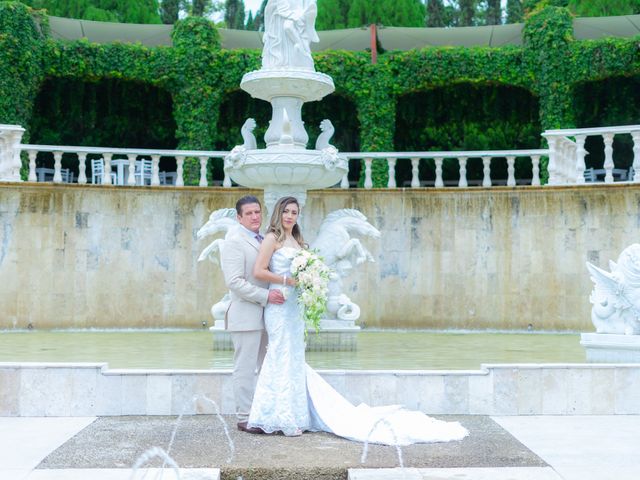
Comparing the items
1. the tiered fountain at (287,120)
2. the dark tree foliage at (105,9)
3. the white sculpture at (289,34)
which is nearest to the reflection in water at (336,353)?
the tiered fountain at (287,120)

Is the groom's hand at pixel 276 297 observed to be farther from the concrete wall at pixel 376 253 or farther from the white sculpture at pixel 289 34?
the concrete wall at pixel 376 253

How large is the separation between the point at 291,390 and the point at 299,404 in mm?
119

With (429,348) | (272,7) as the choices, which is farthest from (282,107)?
(429,348)

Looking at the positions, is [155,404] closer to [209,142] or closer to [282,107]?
[282,107]

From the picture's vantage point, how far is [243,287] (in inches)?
234

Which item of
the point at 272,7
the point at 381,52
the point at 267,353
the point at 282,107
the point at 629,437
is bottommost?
the point at 629,437

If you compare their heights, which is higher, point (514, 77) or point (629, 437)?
point (514, 77)

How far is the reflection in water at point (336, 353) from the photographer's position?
27.5 feet

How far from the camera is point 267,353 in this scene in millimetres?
6016

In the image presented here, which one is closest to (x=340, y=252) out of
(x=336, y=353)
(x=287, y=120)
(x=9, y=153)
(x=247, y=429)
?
(x=336, y=353)

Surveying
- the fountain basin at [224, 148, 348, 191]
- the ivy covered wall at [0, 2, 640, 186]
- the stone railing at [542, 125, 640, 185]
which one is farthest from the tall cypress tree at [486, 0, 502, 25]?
the fountain basin at [224, 148, 348, 191]

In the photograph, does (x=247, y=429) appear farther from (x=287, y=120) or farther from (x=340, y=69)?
(x=340, y=69)

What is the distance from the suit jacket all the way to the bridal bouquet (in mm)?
275

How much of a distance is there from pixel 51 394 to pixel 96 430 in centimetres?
83
